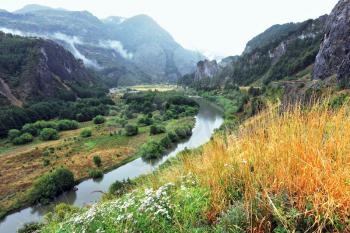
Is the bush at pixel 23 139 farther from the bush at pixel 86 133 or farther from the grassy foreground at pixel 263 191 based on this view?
the grassy foreground at pixel 263 191

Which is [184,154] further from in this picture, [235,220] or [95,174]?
[95,174]

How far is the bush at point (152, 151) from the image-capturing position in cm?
6394

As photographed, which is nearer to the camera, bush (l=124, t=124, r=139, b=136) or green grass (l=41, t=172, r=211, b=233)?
green grass (l=41, t=172, r=211, b=233)

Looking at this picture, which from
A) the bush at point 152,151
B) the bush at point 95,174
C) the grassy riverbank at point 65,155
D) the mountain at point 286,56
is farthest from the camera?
the mountain at point 286,56

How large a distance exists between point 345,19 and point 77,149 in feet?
230

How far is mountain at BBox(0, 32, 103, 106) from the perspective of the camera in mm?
135000

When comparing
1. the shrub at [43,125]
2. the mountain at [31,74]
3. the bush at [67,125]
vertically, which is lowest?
the bush at [67,125]

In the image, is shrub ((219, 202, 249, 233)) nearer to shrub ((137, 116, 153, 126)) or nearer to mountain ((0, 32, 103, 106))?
shrub ((137, 116, 153, 126))

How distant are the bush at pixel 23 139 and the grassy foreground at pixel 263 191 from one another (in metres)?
84.8

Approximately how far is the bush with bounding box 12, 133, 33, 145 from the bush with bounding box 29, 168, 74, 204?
38.5 meters

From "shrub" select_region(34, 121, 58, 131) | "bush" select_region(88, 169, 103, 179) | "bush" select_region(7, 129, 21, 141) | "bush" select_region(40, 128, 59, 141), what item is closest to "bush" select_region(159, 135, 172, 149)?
"bush" select_region(88, 169, 103, 179)

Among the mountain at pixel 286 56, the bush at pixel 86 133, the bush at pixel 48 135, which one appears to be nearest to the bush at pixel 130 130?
the bush at pixel 86 133

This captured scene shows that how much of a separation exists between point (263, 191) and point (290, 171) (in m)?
0.54

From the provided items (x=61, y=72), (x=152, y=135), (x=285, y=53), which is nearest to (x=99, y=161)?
(x=152, y=135)
